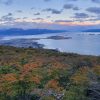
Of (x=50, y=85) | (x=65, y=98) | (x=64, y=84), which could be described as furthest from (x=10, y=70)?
(x=65, y=98)

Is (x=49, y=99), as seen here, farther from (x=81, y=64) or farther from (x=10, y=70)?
(x=81, y=64)

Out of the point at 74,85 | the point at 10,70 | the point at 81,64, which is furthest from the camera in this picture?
the point at 81,64

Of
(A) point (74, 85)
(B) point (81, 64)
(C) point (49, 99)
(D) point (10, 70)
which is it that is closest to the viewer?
(C) point (49, 99)

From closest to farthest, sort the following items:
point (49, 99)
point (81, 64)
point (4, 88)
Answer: point (49, 99) → point (4, 88) → point (81, 64)

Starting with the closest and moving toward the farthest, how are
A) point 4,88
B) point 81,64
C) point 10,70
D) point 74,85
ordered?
point 4,88 → point 74,85 → point 10,70 → point 81,64

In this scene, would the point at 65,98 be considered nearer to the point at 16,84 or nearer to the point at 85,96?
the point at 85,96

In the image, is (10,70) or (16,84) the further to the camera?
(10,70)

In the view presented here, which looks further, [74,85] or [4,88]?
[74,85]

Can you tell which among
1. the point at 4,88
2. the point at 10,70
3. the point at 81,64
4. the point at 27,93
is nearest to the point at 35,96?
the point at 27,93

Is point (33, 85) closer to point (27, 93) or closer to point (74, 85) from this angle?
point (27, 93)
